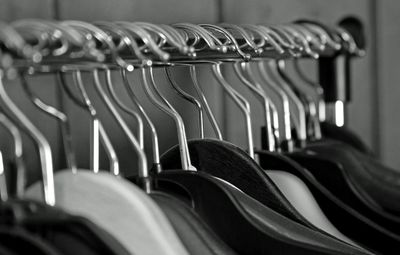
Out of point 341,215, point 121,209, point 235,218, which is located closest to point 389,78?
point 341,215

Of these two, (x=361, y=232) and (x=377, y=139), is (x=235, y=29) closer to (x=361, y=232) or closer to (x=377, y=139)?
(x=361, y=232)

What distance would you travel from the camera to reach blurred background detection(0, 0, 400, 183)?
36.6 inches

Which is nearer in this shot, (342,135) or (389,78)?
(342,135)

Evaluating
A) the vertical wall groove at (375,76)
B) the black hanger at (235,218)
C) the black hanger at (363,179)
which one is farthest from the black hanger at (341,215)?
the vertical wall groove at (375,76)

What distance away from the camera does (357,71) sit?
1.45m

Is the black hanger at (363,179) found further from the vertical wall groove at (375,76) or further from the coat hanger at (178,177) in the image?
the vertical wall groove at (375,76)

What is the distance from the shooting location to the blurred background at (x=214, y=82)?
930 millimetres

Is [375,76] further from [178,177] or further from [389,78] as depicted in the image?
[178,177]

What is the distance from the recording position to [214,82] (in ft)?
3.78

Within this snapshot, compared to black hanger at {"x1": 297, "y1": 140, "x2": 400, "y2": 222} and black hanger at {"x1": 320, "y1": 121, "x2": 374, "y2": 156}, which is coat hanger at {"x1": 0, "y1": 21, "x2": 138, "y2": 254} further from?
black hanger at {"x1": 320, "y1": 121, "x2": 374, "y2": 156}

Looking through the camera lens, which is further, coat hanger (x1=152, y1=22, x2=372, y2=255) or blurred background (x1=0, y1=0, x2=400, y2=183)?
blurred background (x1=0, y1=0, x2=400, y2=183)

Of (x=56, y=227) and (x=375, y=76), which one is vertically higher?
(x=56, y=227)

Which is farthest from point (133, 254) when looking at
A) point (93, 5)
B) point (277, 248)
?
point (93, 5)

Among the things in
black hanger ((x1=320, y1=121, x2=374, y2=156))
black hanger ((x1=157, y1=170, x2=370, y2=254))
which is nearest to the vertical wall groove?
black hanger ((x1=320, y1=121, x2=374, y2=156))
